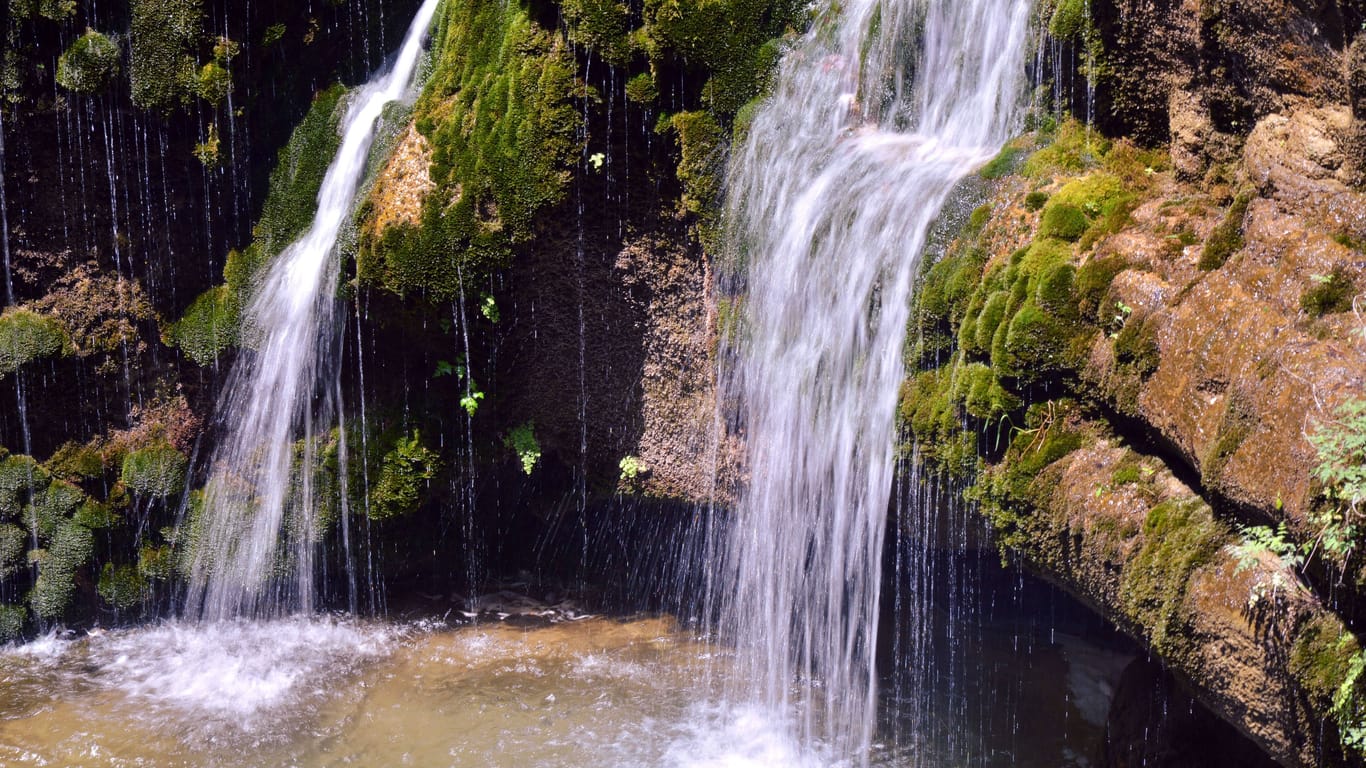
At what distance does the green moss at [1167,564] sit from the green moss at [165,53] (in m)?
8.03

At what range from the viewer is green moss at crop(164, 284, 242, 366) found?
8805mm

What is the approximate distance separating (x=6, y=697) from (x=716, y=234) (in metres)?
6.07

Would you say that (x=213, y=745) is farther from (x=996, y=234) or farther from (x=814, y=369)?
(x=996, y=234)

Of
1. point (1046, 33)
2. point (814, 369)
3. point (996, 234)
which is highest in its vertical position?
point (1046, 33)

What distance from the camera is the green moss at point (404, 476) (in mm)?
8094

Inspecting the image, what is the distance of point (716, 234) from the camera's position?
7090 millimetres

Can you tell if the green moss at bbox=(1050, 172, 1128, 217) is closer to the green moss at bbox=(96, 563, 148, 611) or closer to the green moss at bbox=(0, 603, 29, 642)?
the green moss at bbox=(96, 563, 148, 611)

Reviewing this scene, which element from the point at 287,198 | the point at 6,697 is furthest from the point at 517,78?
the point at 6,697

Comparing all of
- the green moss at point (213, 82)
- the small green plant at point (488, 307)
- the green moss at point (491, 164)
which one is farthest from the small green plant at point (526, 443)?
the green moss at point (213, 82)

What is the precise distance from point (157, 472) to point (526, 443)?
10.8ft

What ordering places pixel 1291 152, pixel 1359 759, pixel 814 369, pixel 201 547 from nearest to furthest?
pixel 1359 759, pixel 1291 152, pixel 814 369, pixel 201 547

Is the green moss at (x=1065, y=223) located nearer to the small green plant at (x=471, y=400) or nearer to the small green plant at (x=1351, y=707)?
the small green plant at (x=1351, y=707)

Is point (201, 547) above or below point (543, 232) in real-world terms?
below

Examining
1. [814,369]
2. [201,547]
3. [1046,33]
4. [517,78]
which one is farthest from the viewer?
[201,547]
